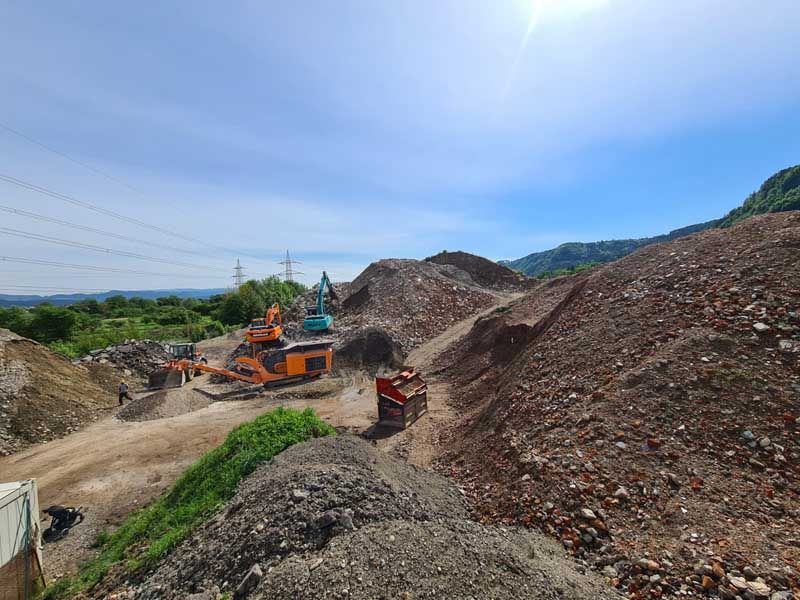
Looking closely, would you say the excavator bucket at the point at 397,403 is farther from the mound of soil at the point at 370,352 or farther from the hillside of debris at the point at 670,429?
the mound of soil at the point at 370,352

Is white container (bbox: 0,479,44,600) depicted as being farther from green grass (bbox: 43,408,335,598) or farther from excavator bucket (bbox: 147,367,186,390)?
excavator bucket (bbox: 147,367,186,390)

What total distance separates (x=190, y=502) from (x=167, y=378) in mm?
12391

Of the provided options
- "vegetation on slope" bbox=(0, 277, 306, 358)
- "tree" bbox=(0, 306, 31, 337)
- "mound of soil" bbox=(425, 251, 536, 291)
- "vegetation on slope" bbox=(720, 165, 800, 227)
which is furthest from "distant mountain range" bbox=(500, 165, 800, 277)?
"tree" bbox=(0, 306, 31, 337)

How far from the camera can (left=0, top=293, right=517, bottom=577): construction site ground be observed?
730 centimetres

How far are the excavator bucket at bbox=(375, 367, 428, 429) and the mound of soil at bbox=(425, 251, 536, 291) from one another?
2154cm

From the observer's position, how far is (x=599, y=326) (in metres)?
8.00

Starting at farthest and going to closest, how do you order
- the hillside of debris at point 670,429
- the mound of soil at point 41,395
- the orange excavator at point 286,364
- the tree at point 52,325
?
1. the tree at point 52,325
2. the orange excavator at point 286,364
3. the mound of soil at point 41,395
4. the hillside of debris at point 670,429

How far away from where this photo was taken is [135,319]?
42844 mm

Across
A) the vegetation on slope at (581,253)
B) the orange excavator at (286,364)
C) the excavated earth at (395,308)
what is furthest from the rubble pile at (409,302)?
the vegetation on slope at (581,253)

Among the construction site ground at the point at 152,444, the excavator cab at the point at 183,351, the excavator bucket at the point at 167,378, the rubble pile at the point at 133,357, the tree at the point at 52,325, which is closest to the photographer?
the construction site ground at the point at 152,444

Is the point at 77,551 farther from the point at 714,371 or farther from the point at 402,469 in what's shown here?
the point at 714,371

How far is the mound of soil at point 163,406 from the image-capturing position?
12500 millimetres

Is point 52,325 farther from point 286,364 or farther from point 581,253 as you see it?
point 581,253

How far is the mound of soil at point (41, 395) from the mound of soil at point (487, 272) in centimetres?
2529
